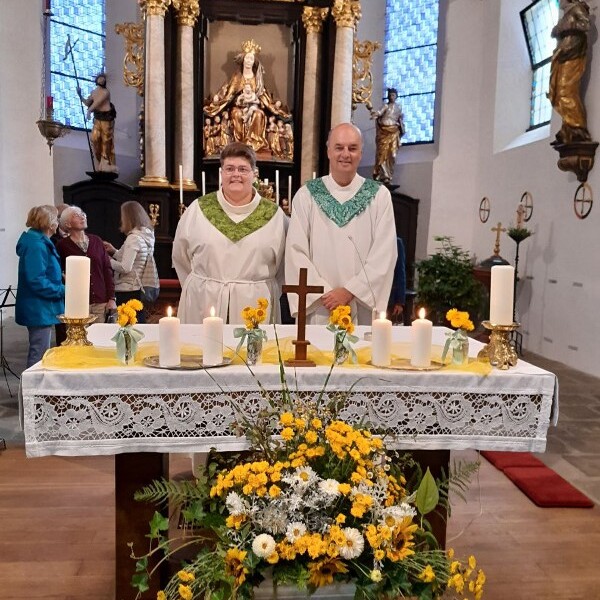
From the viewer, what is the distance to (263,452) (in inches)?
74.4

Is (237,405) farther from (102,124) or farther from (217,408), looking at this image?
(102,124)

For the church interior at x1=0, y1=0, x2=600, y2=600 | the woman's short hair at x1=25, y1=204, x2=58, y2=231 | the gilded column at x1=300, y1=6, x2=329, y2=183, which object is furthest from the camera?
the gilded column at x1=300, y1=6, x2=329, y2=183

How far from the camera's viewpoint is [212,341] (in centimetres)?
230

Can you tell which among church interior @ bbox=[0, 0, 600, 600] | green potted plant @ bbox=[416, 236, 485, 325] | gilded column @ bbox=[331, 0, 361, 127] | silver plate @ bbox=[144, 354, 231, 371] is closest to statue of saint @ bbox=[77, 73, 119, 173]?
church interior @ bbox=[0, 0, 600, 600]

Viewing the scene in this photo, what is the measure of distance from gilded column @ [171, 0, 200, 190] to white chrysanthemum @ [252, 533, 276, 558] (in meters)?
8.79

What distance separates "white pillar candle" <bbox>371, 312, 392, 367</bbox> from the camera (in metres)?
2.39

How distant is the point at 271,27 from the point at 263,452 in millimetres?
9918

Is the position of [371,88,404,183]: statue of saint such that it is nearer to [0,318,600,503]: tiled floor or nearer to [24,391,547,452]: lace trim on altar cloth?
[0,318,600,503]: tiled floor

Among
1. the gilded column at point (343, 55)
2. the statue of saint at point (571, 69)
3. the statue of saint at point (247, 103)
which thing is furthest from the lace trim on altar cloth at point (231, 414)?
the gilded column at point (343, 55)

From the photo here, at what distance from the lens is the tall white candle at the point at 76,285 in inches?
94.0

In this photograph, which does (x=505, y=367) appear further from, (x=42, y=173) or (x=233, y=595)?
(x=42, y=173)

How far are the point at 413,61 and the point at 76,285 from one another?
11.5 metres

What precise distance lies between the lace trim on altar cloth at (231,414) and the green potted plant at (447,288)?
6819 millimetres

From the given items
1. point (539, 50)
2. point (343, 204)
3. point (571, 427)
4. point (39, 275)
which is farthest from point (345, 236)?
point (539, 50)
